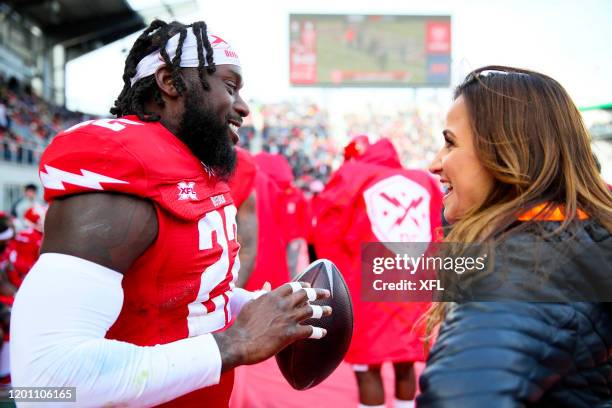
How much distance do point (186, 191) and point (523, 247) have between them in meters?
0.74

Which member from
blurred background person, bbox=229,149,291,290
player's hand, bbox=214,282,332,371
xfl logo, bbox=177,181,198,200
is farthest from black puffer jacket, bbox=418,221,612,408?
blurred background person, bbox=229,149,291,290

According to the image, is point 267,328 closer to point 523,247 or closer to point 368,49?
point 523,247

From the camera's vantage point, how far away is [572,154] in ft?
3.41

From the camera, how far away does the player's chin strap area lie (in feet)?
3.33

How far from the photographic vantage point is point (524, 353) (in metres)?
0.81

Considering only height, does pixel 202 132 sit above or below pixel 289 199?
above

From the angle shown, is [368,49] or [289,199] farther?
[368,49]

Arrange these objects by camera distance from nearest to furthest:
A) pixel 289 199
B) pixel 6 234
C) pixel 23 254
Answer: pixel 6 234 < pixel 23 254 < pixel 289 199

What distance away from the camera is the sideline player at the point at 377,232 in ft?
10.8

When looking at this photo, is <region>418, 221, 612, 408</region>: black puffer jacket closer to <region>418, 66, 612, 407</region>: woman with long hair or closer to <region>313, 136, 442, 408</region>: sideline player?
<region>418, 66, 612, 407</region>: woman with long hair

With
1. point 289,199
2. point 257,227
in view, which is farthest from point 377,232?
point 289,199

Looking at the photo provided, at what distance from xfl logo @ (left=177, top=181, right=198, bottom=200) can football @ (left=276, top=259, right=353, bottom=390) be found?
449 millimetres

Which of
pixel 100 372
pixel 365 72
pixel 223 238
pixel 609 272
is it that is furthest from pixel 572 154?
pixel 365 72

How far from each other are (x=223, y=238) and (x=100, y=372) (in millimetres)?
462
